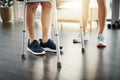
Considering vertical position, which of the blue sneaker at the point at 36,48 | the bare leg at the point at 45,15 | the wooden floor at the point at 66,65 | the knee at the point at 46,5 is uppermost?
the knee at the point at 46,5

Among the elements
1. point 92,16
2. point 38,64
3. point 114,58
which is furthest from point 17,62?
point 92,16

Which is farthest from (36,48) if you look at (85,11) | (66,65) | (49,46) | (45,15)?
(85,11)

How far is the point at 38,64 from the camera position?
74.5 inches

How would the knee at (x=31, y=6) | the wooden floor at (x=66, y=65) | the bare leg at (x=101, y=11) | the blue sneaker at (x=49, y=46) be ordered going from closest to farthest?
the wooden floor at (x=66, y=65) → the knee at (x=31, y=6) → the blue sneaker at (x=49, y=46) → the bare leg at (x=101, y=11)

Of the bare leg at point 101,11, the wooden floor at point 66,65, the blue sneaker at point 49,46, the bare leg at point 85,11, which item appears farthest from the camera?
the bare leg at point 85,11

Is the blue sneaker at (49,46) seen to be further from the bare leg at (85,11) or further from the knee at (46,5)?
the bare leg at (85,11)

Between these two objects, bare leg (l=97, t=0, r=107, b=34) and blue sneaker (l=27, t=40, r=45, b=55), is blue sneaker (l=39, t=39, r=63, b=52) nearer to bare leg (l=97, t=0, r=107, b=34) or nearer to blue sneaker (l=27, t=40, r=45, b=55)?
blue sneaker (l=27, t=40, r=45, b=55)

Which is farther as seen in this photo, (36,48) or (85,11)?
(85,11)

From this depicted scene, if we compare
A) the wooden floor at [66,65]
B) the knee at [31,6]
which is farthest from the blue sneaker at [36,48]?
the knee at [31,6]

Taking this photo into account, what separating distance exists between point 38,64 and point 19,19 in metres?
5.58

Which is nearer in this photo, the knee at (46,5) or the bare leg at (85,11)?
the knee at (46,5)

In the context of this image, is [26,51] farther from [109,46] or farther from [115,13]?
[115,13]

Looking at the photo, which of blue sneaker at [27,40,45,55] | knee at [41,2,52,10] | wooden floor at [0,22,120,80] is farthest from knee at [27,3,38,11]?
wooden floor at [0,22,120,80]

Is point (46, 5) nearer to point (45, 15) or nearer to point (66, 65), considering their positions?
point (45, 15)
